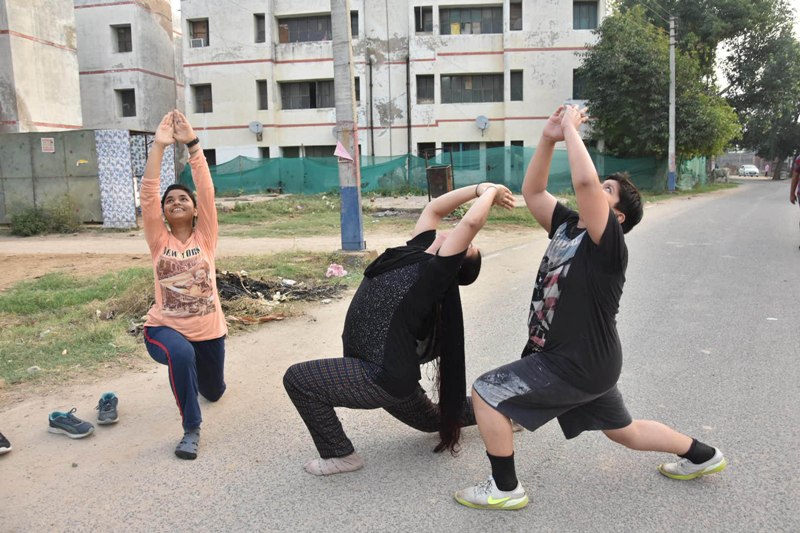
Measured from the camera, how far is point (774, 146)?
53906mm

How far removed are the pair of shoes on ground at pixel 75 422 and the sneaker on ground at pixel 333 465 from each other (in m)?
1.45

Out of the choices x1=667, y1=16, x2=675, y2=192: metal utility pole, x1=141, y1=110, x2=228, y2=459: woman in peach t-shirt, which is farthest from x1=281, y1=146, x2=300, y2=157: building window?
x1=141, y1=110, x2=228, y2=459: woman in peach t-shirt

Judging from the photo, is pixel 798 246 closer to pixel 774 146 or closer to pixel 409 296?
Result: pixel 409 296

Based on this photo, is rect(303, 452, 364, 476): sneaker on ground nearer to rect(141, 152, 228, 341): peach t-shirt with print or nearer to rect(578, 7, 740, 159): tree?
rect(141, 152, 228, 341): peach t-shirt with print

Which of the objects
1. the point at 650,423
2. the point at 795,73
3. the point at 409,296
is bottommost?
the point at 650,423

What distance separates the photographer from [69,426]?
152 inches

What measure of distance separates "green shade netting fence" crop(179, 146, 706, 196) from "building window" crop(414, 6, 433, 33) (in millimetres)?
7266

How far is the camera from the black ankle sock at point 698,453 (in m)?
3.15

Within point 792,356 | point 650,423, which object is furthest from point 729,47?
point 650,423

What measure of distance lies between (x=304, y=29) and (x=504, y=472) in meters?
33.8

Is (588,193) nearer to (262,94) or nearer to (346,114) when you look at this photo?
(346,114)

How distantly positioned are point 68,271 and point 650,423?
9251 mm

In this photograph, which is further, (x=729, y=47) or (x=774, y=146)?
(x=774, y=146)

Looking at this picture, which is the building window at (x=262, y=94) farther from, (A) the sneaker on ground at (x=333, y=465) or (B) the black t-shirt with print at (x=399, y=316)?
(B) the black t-shirt with print at (x=399, y=316)
